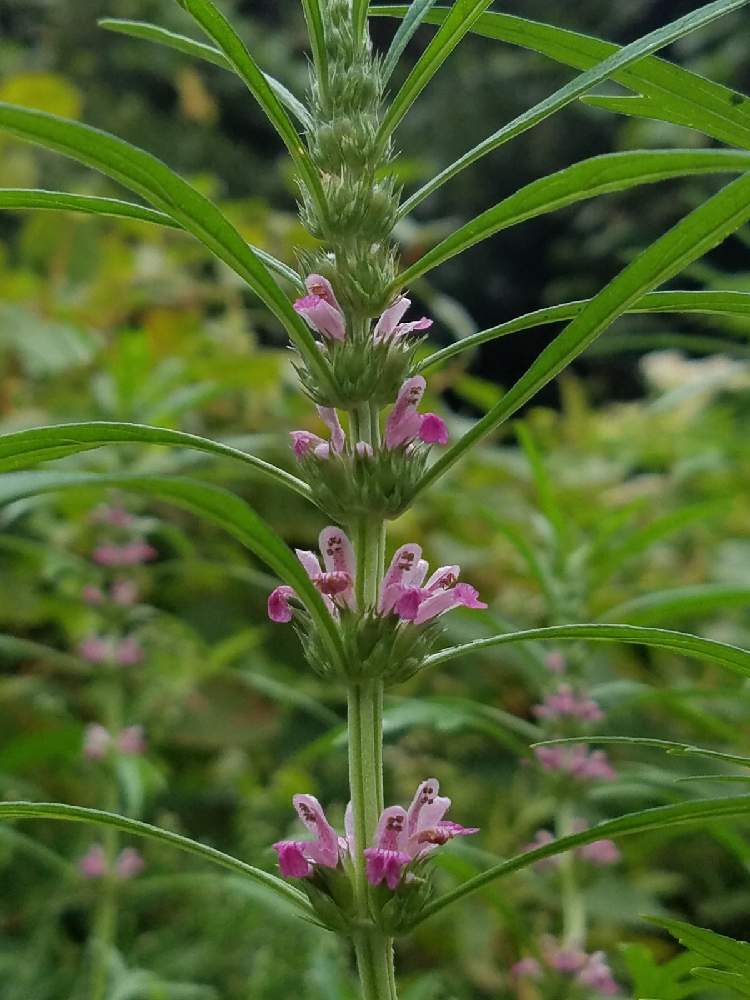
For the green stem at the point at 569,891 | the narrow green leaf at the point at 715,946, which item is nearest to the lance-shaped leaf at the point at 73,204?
the narrow green leaf at the point at 715,946

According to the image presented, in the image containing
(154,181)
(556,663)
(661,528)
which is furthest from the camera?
(556,663)

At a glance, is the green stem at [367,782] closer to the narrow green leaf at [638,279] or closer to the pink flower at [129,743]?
the narrow green leaf at [638,279]

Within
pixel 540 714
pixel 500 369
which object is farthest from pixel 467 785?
pixel 500 369

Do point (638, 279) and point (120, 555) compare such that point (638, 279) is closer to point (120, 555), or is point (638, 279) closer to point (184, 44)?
point (184, 44)

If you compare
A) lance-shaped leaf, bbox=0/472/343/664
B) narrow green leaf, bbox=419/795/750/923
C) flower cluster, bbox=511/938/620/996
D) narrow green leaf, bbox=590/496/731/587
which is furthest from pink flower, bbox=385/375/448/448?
flower cluster, bbox=511/938/620/996

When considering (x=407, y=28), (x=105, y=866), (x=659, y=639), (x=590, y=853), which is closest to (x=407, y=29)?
(x=407, y=28)

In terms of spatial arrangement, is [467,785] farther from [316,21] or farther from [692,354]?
[692,354]
